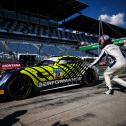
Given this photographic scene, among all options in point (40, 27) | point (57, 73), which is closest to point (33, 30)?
point (40, 27)

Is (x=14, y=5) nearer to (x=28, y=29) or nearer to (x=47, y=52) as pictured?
(x=28, y=29)

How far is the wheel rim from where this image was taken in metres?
4.55

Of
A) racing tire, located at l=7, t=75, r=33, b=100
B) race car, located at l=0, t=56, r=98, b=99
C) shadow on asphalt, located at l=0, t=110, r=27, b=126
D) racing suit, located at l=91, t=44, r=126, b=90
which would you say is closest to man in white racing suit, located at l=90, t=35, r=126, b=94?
racing suit, located at l=91, t=44, r=126, b=90

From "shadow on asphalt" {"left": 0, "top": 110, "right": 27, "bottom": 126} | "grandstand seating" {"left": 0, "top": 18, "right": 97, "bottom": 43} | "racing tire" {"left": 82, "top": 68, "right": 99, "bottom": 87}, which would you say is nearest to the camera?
"shadow on asphalt" {"left": 0, "top": 110, "right": 27, "bottom": 126}

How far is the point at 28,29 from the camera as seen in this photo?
32875 millimetres

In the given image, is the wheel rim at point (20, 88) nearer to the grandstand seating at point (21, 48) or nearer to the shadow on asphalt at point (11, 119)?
the shadow on asphalt at point (11, 119)

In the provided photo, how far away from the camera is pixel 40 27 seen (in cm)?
3681

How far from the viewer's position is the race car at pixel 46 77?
456 cm

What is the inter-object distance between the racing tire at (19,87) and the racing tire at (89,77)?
7.52ft

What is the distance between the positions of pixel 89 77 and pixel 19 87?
2.93 m

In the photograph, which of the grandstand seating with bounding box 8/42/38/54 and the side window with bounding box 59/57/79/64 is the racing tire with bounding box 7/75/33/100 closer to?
the side window with bounding box 59/57/79/64

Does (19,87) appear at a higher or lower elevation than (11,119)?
higher

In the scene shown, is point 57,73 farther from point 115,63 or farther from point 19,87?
point 115,63

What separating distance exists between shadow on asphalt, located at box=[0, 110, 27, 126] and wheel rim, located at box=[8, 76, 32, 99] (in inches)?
45.0
